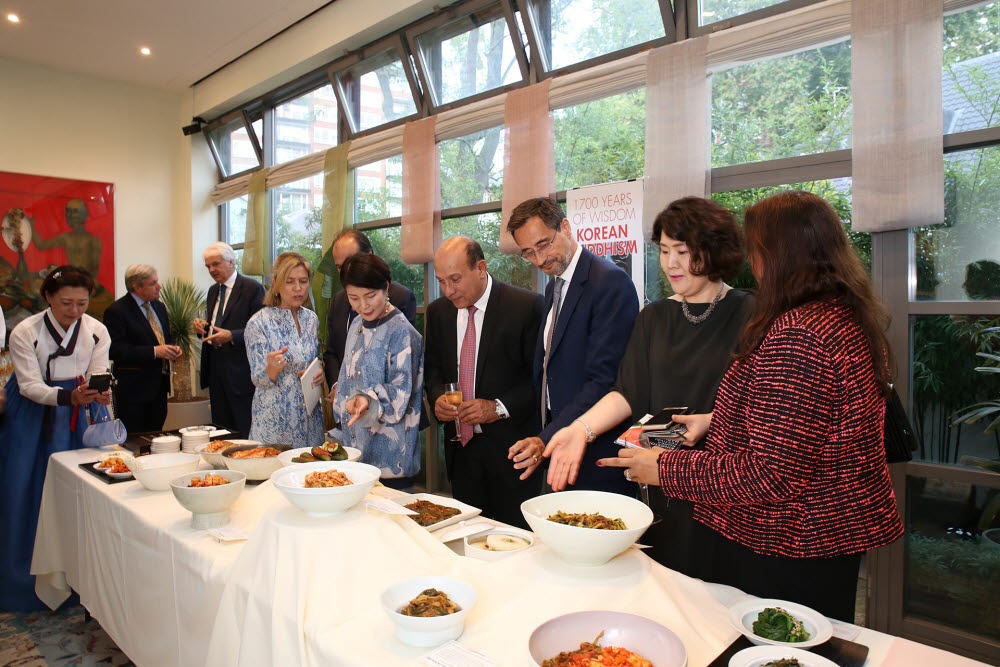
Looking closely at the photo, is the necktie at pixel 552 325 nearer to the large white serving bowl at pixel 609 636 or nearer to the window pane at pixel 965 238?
the large white serving bowl at pixel 609 636

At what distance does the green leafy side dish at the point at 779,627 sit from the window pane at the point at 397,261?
3966 mm

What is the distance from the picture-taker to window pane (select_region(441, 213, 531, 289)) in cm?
411

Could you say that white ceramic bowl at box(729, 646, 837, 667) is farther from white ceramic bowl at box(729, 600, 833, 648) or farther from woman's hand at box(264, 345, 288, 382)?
woman's hand at box(264, 345, 288, 382)

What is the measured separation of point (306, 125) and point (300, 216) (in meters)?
0.86

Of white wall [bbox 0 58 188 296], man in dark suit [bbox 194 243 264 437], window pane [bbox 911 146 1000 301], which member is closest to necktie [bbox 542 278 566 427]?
window pane [bbox 911 146 1000 301]

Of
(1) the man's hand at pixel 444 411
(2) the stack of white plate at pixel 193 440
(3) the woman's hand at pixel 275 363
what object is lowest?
(2) the stack of white plate at pixel 193 440

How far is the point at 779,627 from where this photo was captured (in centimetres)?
110

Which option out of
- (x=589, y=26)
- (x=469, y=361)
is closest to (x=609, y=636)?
(x=469, y=361)

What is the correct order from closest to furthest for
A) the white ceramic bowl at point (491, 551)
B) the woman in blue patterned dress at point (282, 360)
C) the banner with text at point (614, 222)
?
the white ceramic bowl at point (491, 551) → the woman in blue patterned dress at point (282, 360) → the banner with text at point (614, 222)

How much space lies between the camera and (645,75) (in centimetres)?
326

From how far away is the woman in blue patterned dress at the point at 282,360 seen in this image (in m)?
3.02

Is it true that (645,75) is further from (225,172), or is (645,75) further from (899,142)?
(225,172)

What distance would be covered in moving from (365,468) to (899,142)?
7.61ft

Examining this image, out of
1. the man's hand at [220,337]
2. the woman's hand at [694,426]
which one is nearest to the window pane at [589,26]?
the woman's hand at [694,426]
